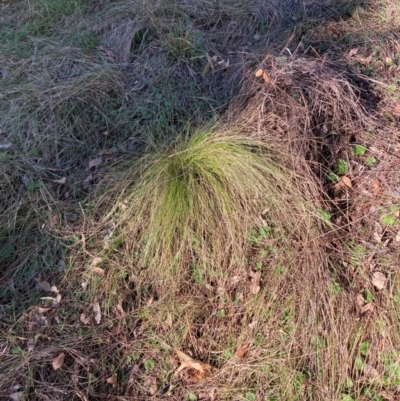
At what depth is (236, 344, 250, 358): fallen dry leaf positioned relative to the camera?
90.8 inches

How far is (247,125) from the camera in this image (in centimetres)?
292

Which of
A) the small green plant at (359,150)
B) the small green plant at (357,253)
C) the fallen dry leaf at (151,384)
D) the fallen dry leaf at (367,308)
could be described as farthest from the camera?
the small green plant at (359,150)

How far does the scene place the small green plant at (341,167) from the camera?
284 centimetres

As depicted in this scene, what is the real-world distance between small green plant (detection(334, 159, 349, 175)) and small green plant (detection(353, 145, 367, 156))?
121 millimetres

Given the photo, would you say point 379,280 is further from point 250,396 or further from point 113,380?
point 113,380

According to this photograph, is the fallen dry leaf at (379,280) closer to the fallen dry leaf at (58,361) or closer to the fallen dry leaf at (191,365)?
the fallen dry leaf at (191,365)

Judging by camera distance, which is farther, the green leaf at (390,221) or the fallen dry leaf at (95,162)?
the fallen dry leaf at (95,162)

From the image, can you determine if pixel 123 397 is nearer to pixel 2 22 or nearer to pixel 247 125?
pixel 247 125

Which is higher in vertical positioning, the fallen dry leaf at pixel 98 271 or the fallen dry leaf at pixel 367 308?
the fallen dry leaf at pixel 367 308

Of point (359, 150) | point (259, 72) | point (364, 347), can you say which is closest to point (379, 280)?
point (364, 347)

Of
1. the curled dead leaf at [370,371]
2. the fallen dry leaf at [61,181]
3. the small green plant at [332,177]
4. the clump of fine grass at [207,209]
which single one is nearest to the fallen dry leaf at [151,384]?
the clump of fine grass at [207,209]

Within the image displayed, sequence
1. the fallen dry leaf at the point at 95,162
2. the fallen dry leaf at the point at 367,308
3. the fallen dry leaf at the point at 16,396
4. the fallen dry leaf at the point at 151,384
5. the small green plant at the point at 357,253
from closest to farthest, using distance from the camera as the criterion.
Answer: the fallen dry leaf at the point at 16,396 → the fallen dry leaf at the point at 151,384 → the fallen dry leaf at the point at 367,308 → the small green plant at the point at 357,253 → the fallen dry leaf at the point at 95,162

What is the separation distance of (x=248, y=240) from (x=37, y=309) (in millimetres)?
1188

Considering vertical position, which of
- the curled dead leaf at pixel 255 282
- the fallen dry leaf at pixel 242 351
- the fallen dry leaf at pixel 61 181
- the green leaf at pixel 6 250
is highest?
the curled dead leaf at pixel 255 282
